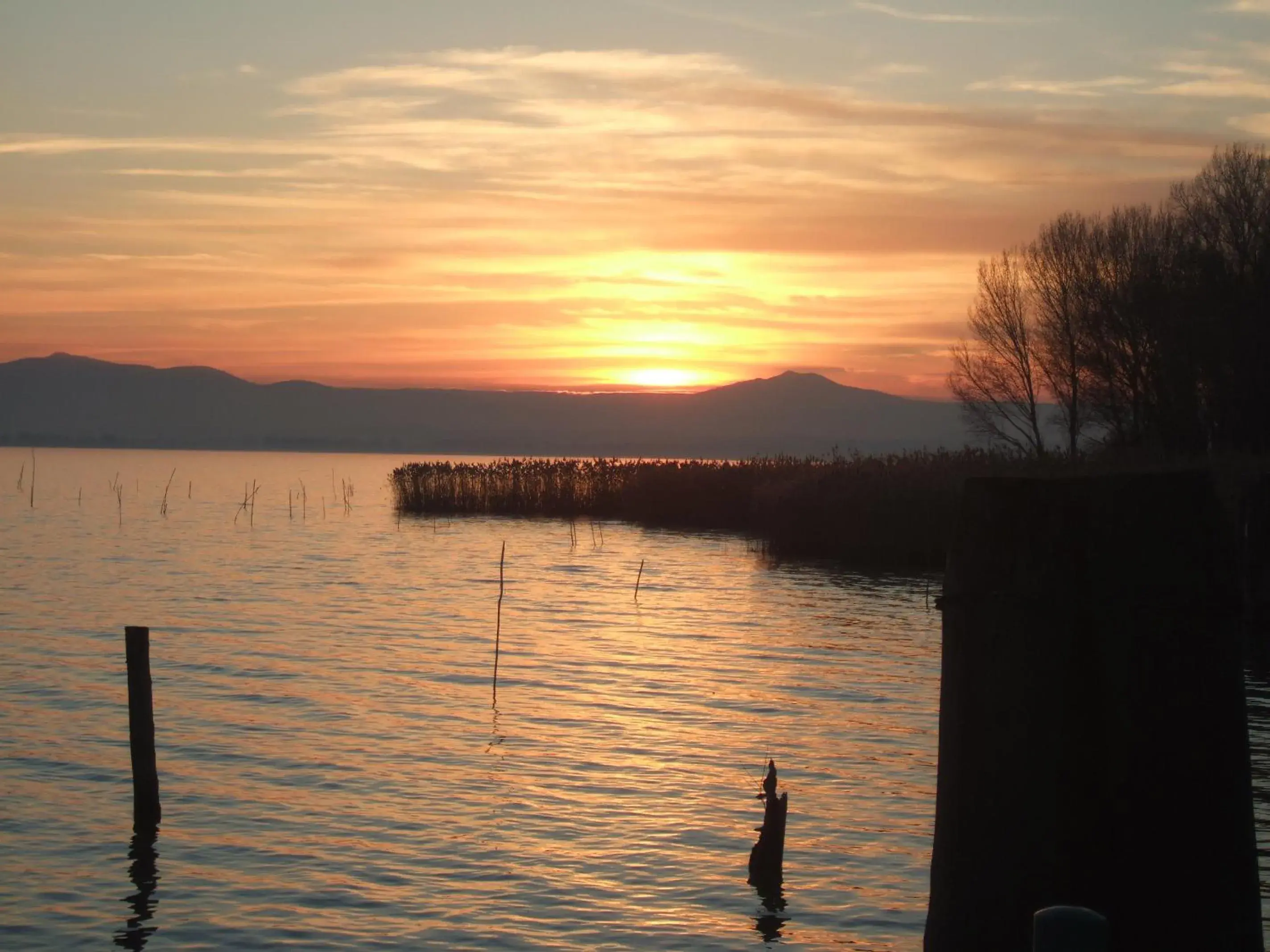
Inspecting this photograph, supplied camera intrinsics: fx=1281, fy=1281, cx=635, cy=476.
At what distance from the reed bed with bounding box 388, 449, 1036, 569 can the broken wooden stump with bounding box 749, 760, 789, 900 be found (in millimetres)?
24630

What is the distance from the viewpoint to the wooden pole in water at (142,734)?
37.8 feet

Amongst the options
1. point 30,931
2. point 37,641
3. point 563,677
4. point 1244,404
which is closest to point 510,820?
point 30,931

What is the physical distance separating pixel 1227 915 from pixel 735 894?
24.5 feet

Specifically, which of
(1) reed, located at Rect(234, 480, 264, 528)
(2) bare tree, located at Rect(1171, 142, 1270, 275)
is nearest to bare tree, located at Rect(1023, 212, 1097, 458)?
(2) bare tree, located at Rect(1171, 142, 1270, 275)

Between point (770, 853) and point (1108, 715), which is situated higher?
point (1108, 715)

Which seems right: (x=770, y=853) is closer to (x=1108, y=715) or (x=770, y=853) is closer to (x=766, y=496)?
(x=1108, y=715)

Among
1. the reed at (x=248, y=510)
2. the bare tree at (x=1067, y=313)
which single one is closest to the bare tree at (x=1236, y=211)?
the bare tree at (x=1067, y=313)

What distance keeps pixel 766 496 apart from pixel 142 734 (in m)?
39.6

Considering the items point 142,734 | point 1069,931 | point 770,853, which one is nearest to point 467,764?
point 142,734

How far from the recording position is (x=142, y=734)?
1184 cm

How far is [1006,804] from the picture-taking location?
11.7 ft

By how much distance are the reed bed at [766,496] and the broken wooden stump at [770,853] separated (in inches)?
970

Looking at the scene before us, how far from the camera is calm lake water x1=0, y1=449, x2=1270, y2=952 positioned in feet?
33.1

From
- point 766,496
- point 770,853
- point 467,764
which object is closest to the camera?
point 770,853
